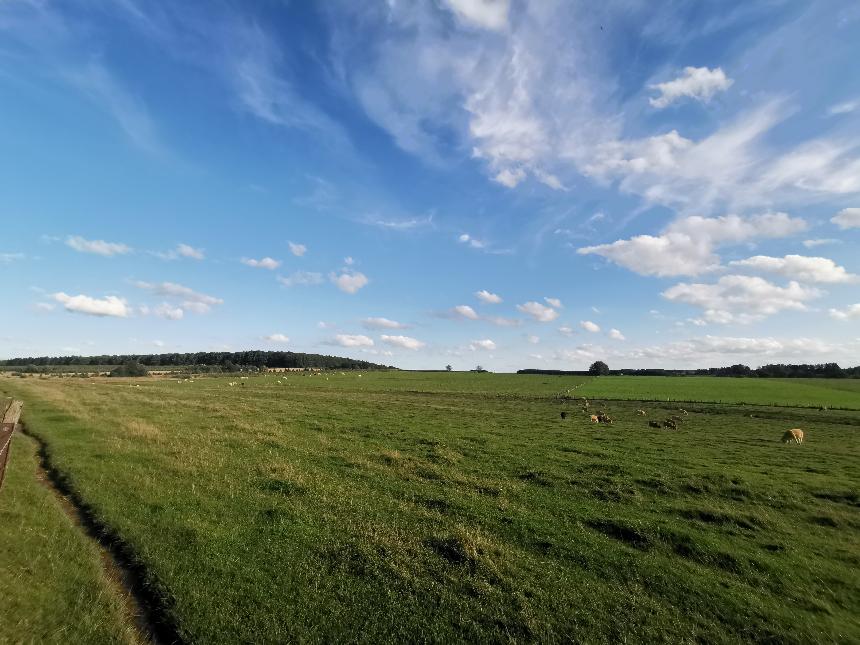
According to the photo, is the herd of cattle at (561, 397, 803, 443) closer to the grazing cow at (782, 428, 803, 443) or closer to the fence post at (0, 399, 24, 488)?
the grazing cow at (782, 428, 803, 443)

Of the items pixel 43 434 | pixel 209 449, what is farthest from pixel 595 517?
pixel 43 434

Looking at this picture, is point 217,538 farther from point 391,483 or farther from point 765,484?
point 765,484

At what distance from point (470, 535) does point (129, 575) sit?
8.07 metres

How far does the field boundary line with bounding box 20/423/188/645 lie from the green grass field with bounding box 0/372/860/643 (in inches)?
7.6

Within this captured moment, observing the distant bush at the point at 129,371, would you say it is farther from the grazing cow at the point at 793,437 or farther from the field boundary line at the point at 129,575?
the grazing cow at the point at 793,437

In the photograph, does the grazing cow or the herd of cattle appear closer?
the grazing cow

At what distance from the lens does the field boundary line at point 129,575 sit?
323 inches

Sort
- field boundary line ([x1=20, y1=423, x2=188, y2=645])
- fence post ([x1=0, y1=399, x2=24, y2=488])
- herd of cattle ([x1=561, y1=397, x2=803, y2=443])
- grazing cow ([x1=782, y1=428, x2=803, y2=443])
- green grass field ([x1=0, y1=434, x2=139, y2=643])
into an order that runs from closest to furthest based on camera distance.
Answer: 1. green grass field ([x1=0, y1=434, x2=139, y2=643])
2. field boundary line ([x1=20, y1=423, x2=188, y2=645])
3. fence post ([x1=0, y1=399, x2=24, y2=488])
4. grazing cow ([x1=782, y1=428, x2=803, y2=443])
5. herd of cattle ([x1=561, y1=397, x2=803, y2=443])

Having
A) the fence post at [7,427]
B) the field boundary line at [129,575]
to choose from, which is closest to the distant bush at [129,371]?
the field boundary line at [129,575]

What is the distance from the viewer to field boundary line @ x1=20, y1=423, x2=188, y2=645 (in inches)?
323

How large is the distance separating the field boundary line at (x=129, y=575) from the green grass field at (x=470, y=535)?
0.19m

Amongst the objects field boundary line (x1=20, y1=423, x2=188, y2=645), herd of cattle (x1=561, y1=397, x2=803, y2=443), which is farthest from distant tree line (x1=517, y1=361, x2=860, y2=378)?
field boundary line (x1=20, y1=423, x2=188, y2=645)

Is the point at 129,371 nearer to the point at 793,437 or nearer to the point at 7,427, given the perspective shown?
the point at 7,427

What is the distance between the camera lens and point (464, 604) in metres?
9.02
